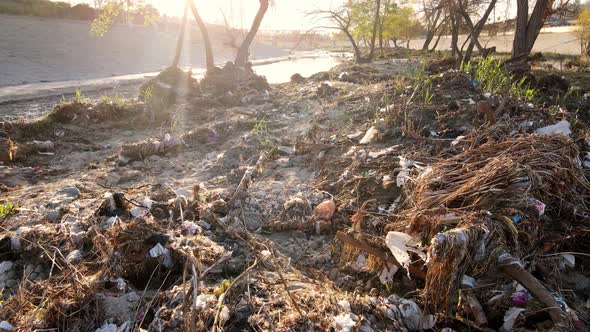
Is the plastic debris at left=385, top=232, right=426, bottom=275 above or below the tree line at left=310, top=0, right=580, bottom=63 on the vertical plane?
below

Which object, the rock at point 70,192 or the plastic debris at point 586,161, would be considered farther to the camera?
the rock at point 70,192

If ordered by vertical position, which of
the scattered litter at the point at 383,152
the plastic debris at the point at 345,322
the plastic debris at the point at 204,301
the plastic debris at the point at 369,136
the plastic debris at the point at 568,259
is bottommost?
the plastic debris at the point at 345,322

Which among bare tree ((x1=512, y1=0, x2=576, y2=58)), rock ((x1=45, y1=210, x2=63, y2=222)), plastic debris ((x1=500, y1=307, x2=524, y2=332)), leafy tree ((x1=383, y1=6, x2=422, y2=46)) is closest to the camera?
plastic debris ((x1=500, y1=307, x2=524, y2=332))

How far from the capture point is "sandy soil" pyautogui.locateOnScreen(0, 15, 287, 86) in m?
13.0

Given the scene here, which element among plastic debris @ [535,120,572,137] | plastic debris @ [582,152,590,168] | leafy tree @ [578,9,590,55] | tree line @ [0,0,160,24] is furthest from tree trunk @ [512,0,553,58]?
tree line @ [0,0,160,24]

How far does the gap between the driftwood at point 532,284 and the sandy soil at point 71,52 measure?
13.7 m

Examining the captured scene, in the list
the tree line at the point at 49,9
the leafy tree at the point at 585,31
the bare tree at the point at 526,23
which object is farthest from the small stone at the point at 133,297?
the leafy tree at the point at 585,31

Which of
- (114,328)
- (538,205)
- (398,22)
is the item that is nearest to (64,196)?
(114,328)

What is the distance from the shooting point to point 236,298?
1.83 meters

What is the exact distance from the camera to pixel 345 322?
5.37ft

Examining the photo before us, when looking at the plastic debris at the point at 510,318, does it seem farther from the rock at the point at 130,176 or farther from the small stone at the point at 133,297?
the rock at the point at 130,176

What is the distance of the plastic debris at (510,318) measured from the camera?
5.41 feet

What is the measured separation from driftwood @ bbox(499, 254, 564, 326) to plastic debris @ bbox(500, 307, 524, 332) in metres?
0.12

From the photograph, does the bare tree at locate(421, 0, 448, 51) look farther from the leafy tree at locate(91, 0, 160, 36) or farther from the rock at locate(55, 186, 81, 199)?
Answer: the rock at locate(55, 186, 81, 199)
